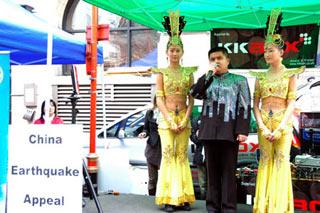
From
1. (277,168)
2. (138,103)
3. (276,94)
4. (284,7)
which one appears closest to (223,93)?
(276,94)

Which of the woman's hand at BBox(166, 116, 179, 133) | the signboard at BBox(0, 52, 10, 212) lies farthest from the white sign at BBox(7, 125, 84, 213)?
the woman's hand at BBox(166, 116, 179, 133)

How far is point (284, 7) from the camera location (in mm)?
5430

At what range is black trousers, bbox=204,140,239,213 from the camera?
14.8ft

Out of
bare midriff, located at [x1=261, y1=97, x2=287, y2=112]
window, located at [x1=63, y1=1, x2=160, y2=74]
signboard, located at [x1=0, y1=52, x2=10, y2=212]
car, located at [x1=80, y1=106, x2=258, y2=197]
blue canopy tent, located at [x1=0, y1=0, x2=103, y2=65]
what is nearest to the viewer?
signboard, located at [x1=0, y1=52, x2=10, y2=212]

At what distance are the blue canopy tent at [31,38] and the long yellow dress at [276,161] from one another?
85.3 inches

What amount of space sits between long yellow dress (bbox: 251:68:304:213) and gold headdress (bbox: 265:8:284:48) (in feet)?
0.99

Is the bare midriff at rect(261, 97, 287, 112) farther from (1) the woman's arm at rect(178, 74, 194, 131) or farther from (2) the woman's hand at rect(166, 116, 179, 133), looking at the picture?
(2) the woman's hand at rect(166, 116, 179, 133)

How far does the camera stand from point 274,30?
4.58 m

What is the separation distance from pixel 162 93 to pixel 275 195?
1.52m

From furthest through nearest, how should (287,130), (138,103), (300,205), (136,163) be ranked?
(138,103), (136,163), (300,205), (287,130)

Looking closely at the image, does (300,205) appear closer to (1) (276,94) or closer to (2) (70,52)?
(1) (276,94)

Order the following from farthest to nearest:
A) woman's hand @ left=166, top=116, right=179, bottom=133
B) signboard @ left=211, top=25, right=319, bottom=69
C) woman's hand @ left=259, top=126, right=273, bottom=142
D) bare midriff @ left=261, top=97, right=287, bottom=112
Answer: signboard @ left=211, top=25, right=319, bottom=69, woman's hand @ left=166, top=116, right=179, bottom=133, bare midriff @ left=261, top=97, right=287, bottom=112, woman's hand @ left=259, top=126, right=273, bottom=142

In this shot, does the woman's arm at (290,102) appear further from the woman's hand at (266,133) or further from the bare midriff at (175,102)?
the bare midriff at (175,102)

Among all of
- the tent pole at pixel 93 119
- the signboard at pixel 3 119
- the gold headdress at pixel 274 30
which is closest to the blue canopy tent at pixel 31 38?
the tent pole at pixel 93 119
